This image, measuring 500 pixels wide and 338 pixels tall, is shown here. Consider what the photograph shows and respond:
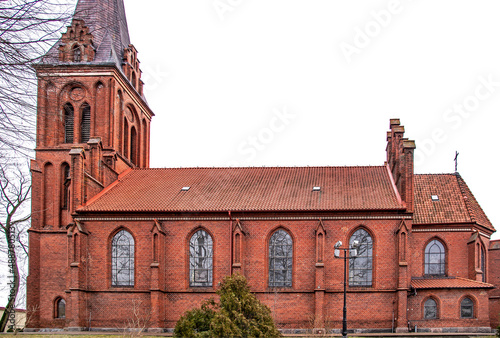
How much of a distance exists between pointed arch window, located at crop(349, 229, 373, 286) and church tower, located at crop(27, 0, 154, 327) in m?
17.0

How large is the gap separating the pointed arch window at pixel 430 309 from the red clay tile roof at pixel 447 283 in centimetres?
93

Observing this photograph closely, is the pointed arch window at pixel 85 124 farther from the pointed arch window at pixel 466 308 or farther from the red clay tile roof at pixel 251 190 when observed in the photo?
the pointed arch window at pixel 466 308

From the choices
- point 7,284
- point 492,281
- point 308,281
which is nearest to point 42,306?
point 7,284

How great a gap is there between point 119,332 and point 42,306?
20.1ft

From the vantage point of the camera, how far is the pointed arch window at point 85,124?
3925cm

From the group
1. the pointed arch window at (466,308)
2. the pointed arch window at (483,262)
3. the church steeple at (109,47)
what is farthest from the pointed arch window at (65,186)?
the pointed arch window at (483,262)

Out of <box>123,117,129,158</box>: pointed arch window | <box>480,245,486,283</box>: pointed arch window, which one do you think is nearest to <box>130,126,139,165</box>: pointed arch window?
<box>123,117,129,158</box>: pointed arch window

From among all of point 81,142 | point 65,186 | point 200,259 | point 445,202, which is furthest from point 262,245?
point 81,142

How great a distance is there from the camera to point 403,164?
3441cm

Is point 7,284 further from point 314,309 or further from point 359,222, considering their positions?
point 359,222

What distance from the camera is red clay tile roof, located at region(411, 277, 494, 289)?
3281 cm

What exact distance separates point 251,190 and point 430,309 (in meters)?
13.0

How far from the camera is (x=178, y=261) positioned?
3447 centimetres

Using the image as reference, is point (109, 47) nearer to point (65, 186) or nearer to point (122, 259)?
point (65, 186)
